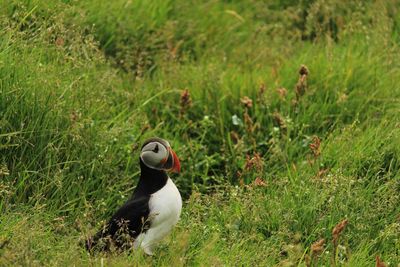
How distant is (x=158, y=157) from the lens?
5957 millimetres

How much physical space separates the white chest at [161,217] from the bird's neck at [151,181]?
7 centimetres

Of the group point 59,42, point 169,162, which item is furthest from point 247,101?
point 169,162

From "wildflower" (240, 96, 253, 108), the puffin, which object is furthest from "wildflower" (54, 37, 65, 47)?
the puffin

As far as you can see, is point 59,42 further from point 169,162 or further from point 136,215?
point 136,215

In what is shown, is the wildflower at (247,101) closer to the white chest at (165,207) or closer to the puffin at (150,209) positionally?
the puffin at (150,209)

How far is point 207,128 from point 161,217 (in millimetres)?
1894

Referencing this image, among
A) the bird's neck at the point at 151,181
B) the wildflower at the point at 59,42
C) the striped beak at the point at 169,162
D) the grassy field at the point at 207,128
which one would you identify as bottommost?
the grassy field at the point at 207,128

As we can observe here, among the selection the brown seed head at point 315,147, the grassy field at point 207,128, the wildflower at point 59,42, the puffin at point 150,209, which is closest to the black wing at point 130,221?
the puffin at point 150,209

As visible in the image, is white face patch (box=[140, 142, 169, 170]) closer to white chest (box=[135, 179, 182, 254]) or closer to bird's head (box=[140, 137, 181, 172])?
bird's head (box=[140, 137, 181, 172])

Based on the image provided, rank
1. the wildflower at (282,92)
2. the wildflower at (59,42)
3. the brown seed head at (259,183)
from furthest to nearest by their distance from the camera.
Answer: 1. the wildflower at (282,92)
2. the wildflower at (59,42)
3. the brown seed head at (259,183)

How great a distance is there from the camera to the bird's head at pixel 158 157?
5.95 meters

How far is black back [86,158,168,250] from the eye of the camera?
224 inches

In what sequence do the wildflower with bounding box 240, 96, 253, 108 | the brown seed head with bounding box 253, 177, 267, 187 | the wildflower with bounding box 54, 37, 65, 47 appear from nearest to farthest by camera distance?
the brown seed head with bounding box 253, 177, 267, 187
the wildflower with bounding box 54, 37, 65, 47
the wildflower with bounding box 240, 96, 253, 108

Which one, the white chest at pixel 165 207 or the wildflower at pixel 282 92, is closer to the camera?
the white chest at pixel 165 207
